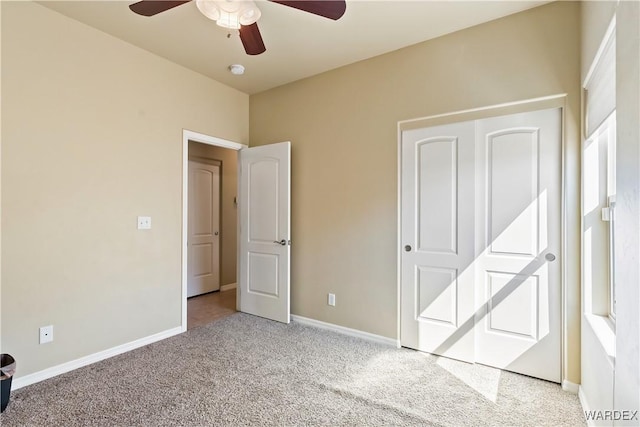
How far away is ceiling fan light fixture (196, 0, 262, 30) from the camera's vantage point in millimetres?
1929

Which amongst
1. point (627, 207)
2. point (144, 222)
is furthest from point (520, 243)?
point (144, 222)

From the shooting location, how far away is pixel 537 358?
2352mm

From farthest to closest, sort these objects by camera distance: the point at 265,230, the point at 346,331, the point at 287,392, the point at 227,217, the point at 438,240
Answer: the point at 227,217 < the point at 265,230 < the point at 346,331 < the point at 438,240 < the point at 287,392

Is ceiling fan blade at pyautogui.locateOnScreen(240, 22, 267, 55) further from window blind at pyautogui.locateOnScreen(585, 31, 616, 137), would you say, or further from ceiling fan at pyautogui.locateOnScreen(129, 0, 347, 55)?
window blind at pyautogui.locateOnScreen(585, 31, 616, 137)

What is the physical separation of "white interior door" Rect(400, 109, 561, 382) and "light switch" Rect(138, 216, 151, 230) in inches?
94.1

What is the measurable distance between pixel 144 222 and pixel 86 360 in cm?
121

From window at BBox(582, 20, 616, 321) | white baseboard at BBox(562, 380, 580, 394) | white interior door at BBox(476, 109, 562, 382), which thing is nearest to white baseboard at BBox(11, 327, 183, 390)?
white interior door at BBox(476, 109, 562, 382)

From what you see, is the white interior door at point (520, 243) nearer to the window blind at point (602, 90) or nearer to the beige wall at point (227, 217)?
the window blind at point (602, 90)

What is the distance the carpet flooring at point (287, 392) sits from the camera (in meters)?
1.90

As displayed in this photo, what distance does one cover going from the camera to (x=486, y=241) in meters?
2.55

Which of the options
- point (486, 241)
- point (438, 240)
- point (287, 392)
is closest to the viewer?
point (287, 392)

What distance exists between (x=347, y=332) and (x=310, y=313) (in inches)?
19.3

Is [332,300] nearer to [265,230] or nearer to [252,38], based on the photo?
[265,230]

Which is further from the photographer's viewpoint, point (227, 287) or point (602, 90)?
point (227, 287)
